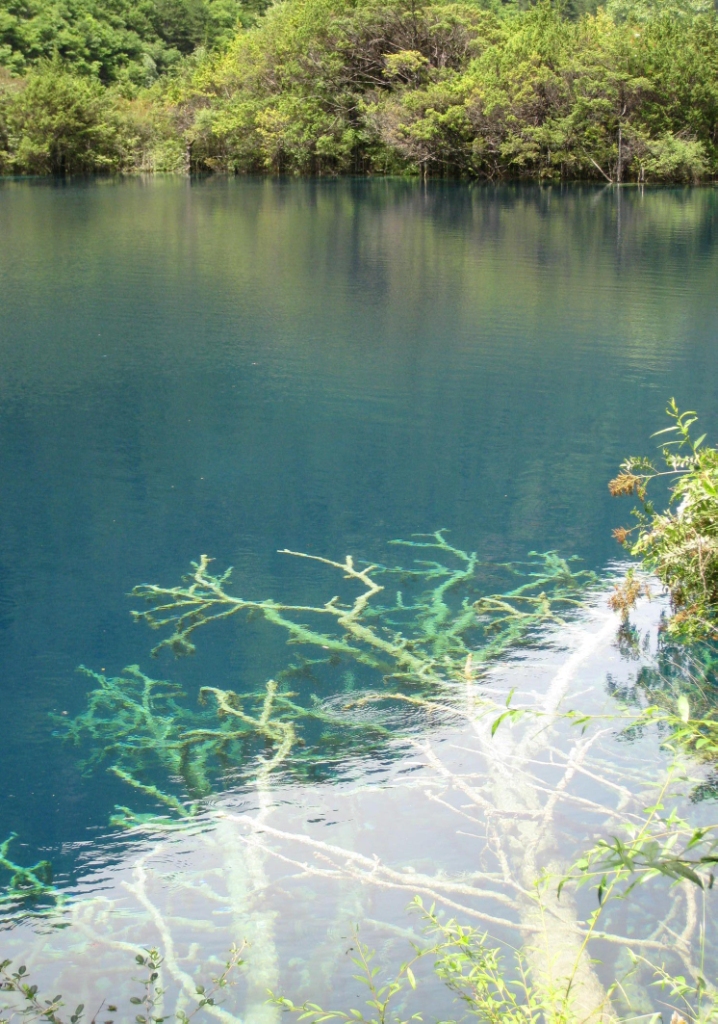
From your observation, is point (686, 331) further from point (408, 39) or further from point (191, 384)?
point (408, 39)

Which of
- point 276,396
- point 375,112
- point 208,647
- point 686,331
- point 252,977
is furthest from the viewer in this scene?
point 375,112

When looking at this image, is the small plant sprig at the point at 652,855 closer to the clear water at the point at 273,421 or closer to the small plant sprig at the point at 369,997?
the small plant sprig at the point at 369,997

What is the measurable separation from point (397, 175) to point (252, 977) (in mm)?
42127

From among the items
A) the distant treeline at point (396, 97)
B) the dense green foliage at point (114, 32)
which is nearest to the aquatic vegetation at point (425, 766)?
the distant treeline at point (396, 97)

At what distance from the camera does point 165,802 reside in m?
3.56

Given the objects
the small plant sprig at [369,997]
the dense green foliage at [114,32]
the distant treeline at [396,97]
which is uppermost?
the dense green foliage at [114,32]

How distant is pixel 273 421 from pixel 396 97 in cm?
3454

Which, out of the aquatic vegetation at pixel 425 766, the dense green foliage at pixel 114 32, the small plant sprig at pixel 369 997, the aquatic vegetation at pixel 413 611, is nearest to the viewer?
the small plant sprig at pixel 369 997

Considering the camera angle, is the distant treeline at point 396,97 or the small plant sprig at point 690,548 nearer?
the small plant sprig at point 690,548

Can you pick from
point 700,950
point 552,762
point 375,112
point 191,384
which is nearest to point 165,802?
point 552,762

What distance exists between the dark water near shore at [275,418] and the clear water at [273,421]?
0.08 ft

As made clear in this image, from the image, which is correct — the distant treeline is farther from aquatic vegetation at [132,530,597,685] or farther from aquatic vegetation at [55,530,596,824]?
aquatic vegetation at [55,530,596,824]

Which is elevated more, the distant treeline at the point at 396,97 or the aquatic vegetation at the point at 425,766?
the distant treeline at the point at 396,97

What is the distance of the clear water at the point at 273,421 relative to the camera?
463 cm
